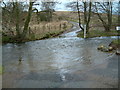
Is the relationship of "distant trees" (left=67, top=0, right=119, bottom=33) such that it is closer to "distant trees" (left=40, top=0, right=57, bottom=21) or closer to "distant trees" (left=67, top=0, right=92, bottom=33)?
"distant trees" (left=67, top=0, right=92, bottom=33)

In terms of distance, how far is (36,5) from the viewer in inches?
454

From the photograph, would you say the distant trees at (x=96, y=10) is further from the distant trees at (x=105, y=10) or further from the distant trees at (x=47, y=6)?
the distant trees at (x=47, y=6)

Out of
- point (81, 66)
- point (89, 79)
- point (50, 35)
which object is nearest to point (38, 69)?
point (81, 66)

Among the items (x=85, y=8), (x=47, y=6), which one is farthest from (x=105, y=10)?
(x=47, y=6)

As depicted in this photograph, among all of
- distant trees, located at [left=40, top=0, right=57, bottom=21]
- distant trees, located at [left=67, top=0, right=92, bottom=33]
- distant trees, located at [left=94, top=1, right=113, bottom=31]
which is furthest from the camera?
distant trees, located at [left=94, top=1, right=113, bottom=31]

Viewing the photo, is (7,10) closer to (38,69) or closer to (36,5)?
(36,5)

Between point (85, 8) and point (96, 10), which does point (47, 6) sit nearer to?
point (85, 8)

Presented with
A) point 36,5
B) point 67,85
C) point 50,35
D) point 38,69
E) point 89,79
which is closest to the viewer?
point 67,85

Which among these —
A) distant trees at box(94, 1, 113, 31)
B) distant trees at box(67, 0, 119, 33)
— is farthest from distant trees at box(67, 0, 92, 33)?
distant trees at box(94, 1, 113, 31)

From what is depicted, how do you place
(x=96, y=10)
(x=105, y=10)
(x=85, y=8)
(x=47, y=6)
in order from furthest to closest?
(x=47, y=6), (x=105, y=10), (x=96, y=10), (x=85, y=8)

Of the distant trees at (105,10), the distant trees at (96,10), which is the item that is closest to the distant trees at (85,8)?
the distant trees at (96,10)

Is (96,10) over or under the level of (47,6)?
under

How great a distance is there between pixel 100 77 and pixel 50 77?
3.81 feet

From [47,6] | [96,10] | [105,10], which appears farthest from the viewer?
[47,6]
